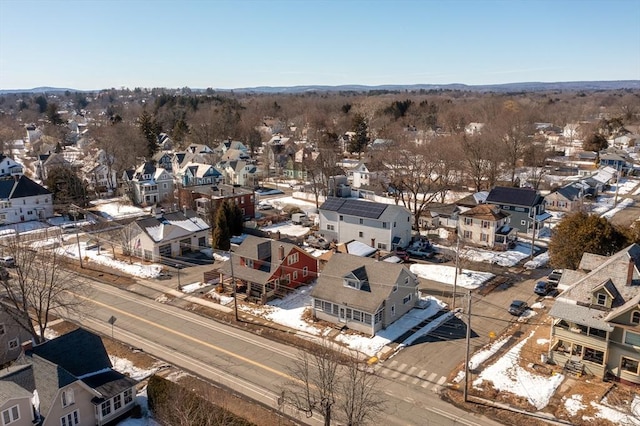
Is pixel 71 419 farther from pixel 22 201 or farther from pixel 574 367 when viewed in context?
pixel 22 201

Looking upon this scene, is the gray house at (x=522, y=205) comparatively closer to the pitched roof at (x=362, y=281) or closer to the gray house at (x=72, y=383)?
the pitched roof at (x=362, y=281)

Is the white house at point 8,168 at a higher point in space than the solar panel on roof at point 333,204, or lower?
higher

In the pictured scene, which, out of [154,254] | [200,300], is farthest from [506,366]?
[154,254]

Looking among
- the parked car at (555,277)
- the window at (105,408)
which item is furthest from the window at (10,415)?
the parked car at (555,277)

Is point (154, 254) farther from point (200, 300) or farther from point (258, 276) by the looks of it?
point (258, 276)

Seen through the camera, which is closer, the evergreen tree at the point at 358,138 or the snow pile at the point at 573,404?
the snow pile at the point at 573,404

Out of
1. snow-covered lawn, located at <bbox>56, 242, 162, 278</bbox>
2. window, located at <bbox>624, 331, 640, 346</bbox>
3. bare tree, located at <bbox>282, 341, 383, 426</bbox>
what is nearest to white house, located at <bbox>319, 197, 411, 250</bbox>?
snow-covered lawn, located at <bbox>56, 242, 162, 278</bbox>
